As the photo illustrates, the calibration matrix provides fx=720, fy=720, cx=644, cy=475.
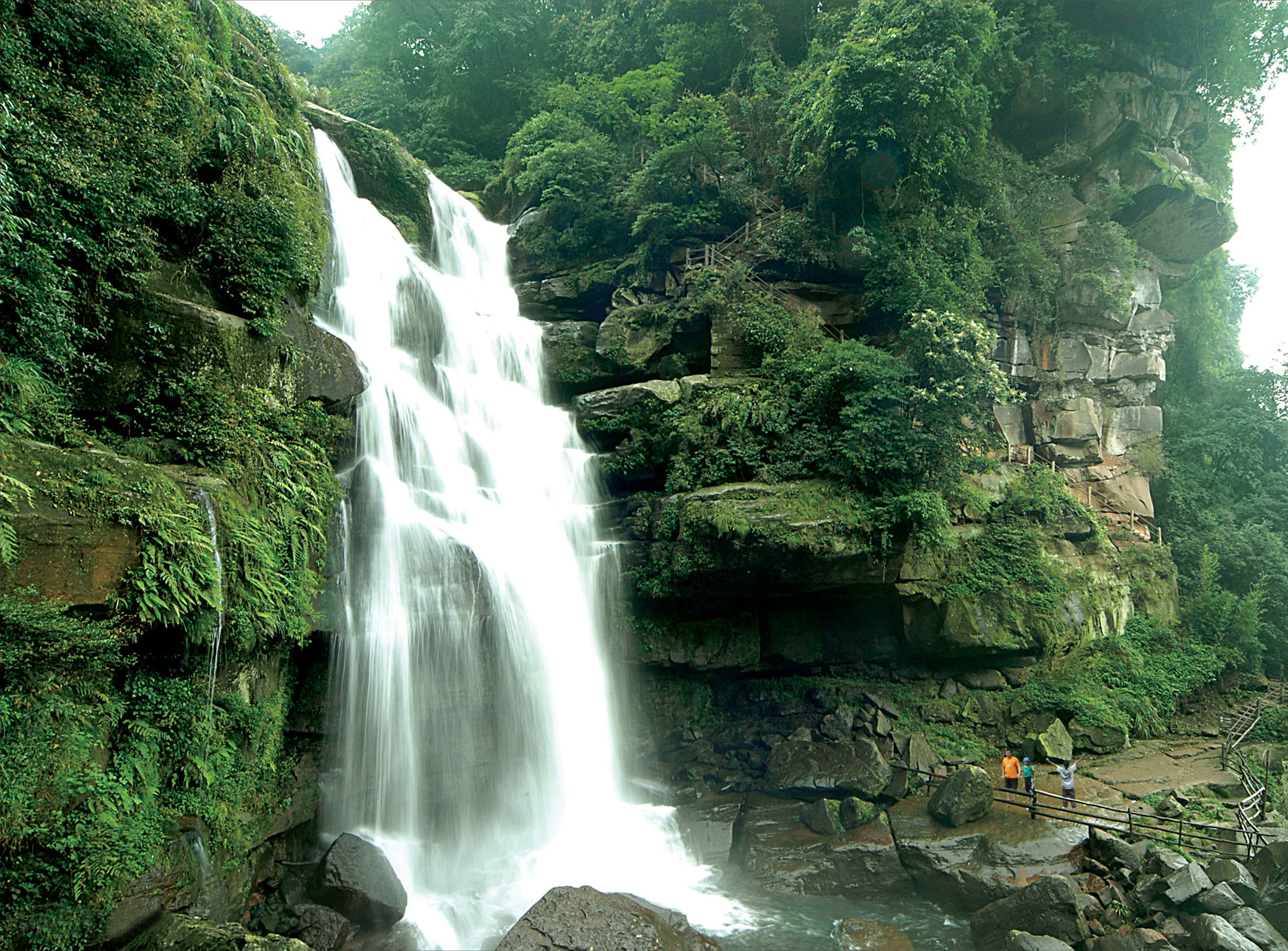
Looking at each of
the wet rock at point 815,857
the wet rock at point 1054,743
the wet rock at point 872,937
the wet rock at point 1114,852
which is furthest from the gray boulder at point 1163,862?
the wet rock at point 1054,743

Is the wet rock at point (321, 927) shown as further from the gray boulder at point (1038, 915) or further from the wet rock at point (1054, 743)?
the wet rock at point (1054, 743)

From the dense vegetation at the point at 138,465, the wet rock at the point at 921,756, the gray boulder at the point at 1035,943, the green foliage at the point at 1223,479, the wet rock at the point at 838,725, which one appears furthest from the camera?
the green foliage at the point at 1223,479

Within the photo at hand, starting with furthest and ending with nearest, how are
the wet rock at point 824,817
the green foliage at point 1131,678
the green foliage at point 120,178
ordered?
the green foliage at point 1131,678 → the wet rock at point 824,817 → the green foliage at point 120,178

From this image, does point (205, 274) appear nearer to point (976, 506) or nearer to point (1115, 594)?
point (976, 506)

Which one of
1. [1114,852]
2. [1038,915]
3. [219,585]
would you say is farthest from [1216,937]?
[219,585]

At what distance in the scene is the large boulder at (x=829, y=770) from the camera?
1366 cm

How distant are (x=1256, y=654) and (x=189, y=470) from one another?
84.3 ft

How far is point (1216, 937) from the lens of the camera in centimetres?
876

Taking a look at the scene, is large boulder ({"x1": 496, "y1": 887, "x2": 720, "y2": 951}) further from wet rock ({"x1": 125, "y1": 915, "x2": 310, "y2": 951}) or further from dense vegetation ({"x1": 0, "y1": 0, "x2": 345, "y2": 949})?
dense vegetation ({"x1": 0, "y1": 0, "x2": 345, "y2": 949})

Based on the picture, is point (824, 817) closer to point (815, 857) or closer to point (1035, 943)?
point (815, 857)

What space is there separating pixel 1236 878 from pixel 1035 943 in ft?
10.9

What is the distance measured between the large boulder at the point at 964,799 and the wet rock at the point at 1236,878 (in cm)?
314

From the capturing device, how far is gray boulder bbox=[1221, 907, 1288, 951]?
29.3ft

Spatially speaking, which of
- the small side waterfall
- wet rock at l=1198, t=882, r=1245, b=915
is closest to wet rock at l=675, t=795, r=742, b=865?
wet rock at l=1198, t=882, r=1245, b=915
